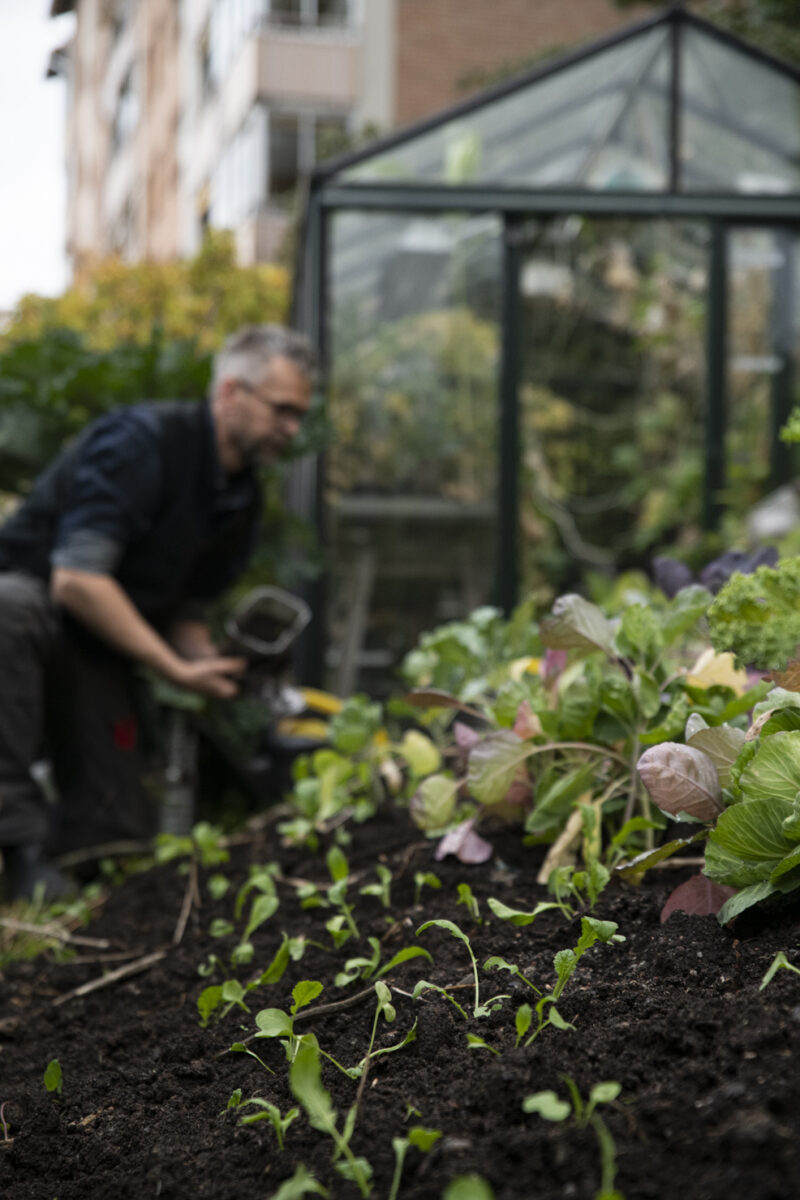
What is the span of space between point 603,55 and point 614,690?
15.3 feet

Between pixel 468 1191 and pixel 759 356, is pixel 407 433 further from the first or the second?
pixel 468 1191

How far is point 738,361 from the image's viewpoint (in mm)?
5773

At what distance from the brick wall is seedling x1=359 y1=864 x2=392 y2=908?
1324cm

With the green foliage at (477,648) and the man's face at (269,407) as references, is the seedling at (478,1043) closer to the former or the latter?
the green foliage at (477,648)

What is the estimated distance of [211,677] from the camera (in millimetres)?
3182

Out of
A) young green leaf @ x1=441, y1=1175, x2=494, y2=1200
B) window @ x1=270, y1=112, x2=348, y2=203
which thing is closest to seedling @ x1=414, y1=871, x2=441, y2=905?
young green leaf @ x1=441, y1=1175, x2=494, y2=1200

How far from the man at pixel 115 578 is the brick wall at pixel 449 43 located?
443 inches

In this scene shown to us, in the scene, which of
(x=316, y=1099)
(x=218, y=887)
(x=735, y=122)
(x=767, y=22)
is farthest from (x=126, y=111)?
(x=316, y=1099)

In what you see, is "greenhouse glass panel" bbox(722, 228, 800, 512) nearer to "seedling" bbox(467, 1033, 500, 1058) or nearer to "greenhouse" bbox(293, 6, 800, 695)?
"greenhouse" bbox(293, 6, 800, 695)

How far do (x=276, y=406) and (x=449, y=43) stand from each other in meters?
12.0

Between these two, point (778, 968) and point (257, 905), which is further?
point (257, 905)

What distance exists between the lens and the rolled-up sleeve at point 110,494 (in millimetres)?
3121

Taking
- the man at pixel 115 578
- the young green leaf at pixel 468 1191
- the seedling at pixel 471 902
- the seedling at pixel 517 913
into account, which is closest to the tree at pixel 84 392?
the man at pixel 115 578

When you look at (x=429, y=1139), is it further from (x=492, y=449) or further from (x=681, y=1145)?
(x=492, y=449)
